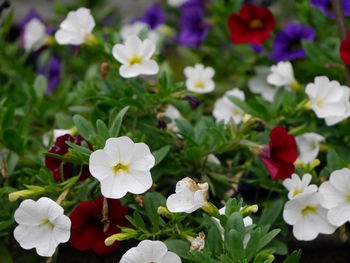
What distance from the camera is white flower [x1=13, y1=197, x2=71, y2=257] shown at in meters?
1.31

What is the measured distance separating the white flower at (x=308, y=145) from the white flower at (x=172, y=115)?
0.32 metres

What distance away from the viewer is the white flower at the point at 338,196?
1.41 metres

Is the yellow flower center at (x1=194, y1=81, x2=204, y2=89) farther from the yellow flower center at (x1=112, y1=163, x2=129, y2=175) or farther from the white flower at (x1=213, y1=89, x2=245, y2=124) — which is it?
the yellow flower center at (x1=112, y1=163, x2=129, y2=175)

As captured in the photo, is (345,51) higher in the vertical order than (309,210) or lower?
higher

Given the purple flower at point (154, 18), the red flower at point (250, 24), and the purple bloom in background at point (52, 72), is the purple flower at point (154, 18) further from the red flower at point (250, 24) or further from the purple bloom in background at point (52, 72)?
the red flower at point (250, 24)

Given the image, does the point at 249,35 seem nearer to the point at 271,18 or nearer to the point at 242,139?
the point at 271,18

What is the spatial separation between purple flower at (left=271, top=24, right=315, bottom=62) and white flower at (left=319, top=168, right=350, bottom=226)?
2.17ft

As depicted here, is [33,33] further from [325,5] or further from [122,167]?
[122,167]

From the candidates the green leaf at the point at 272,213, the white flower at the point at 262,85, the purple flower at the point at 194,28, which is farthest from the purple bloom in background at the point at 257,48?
the green leaf at the point at 272,213

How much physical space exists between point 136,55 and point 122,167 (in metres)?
0.37

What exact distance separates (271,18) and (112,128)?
2.65ft

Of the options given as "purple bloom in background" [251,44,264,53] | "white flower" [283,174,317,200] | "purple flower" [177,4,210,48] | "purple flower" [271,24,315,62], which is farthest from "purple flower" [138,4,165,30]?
"white flower" [283,174,317,200]

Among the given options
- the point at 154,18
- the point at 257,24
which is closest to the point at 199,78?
the point at 257,24

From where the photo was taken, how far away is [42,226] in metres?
1.35
